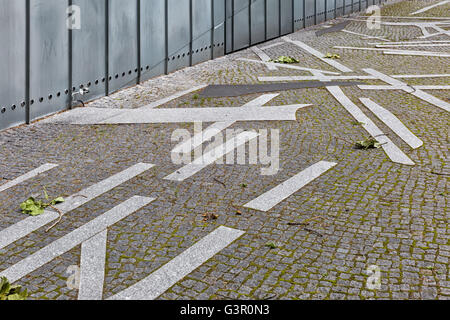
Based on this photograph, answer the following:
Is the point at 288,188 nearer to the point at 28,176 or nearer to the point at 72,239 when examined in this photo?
the point at 72,239

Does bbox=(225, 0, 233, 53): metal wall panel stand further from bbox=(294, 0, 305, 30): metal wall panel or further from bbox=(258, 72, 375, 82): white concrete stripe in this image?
bbox=(294, 0, 305, 30): metal wall panel

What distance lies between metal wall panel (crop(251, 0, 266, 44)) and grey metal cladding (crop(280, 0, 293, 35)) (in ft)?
4.59

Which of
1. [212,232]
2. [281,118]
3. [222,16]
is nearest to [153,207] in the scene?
[212,232]

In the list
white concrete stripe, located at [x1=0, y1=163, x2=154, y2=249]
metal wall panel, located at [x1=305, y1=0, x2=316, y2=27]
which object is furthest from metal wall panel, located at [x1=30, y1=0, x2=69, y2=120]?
metal wall panel, located at [x1=305, y1=0, x2=316, y2=27]

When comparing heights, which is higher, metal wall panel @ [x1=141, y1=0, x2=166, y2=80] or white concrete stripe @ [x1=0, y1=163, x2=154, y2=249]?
metal wall panel @ [x1=141, y1=0, x2=166, y2=80]

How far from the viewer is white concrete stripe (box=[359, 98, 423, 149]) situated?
9.10 meters

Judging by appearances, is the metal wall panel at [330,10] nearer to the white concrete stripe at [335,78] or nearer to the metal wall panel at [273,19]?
the metal wall panel at [273,19]

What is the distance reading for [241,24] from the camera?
1778 cm

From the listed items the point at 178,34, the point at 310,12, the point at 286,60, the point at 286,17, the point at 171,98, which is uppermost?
the point at 310,12

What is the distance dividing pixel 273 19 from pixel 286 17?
103 cm

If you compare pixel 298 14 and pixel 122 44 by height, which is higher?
pixel 298 14

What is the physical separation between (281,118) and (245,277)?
17.2 ft

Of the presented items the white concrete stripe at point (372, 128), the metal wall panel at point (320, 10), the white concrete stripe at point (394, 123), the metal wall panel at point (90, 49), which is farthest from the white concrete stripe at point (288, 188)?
→ the metal wall panel at point (320, 10)

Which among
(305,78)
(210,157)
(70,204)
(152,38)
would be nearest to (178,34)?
(152,38)
